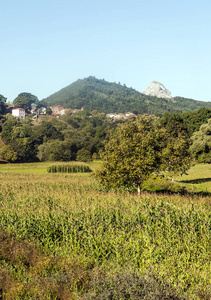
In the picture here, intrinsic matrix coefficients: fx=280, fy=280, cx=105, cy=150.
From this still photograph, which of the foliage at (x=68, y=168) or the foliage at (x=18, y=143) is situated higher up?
the foliage at (x=18, y=143)

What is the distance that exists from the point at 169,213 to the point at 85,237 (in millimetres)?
4021

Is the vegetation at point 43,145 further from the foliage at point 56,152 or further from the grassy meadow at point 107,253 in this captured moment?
the grassy meadow at point 107,253

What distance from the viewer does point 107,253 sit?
36.3ft

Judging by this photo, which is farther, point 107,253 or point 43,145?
point 43,145

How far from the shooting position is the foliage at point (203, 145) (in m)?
76.7

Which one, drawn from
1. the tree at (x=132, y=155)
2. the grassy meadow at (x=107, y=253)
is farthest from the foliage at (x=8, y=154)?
the grassy meadow at (x=107, y=253)

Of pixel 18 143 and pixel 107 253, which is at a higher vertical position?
pixel 18 143

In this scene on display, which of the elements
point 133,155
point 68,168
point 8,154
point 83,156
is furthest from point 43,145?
point 133,155

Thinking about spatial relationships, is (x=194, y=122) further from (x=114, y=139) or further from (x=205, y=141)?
(x=114, y=139)

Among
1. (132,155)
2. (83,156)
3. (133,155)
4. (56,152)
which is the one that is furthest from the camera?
(83,156)

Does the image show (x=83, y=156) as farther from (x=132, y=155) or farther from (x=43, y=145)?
(x=132, y=155)

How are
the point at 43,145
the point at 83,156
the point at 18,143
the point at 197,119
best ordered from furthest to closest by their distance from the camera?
the point at 43,145 → the point at 83,156 → the point at 18,143 → the point at 197,119

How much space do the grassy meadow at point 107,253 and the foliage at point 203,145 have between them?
66.4 meters

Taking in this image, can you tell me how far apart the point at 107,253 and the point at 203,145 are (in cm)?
7088
